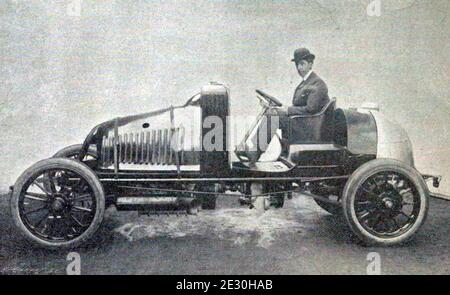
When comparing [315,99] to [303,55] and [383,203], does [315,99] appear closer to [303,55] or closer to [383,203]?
[303,55]

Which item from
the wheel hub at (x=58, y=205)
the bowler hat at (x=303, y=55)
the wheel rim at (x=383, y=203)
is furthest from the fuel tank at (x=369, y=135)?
the wheel hub at (x=58, y=205)

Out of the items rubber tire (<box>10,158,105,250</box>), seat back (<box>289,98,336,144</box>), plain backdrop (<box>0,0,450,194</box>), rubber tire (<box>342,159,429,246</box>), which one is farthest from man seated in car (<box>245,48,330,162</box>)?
plain backdrop (<box>0,0,450,194</box>)

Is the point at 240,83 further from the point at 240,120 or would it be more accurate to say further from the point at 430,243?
the point at 430,243

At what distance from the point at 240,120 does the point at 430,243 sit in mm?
2689

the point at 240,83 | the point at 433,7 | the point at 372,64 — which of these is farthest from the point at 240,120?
the point at 433,7

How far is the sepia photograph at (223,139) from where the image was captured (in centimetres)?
353

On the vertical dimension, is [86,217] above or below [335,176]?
below

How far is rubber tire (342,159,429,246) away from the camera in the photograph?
12.0 feet

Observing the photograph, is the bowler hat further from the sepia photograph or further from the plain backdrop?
the plain backdrop

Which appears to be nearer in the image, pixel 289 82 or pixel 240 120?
pixel 240 120

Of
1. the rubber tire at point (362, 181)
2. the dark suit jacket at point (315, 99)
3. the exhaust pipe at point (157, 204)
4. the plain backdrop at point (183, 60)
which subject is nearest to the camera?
the rubber tire at point (362, 181)

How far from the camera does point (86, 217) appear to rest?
363cm

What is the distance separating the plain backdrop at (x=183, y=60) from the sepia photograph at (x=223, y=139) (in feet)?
0.07

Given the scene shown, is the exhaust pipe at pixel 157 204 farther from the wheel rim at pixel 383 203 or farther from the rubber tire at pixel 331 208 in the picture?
the rubber tire at pixel 331 208
